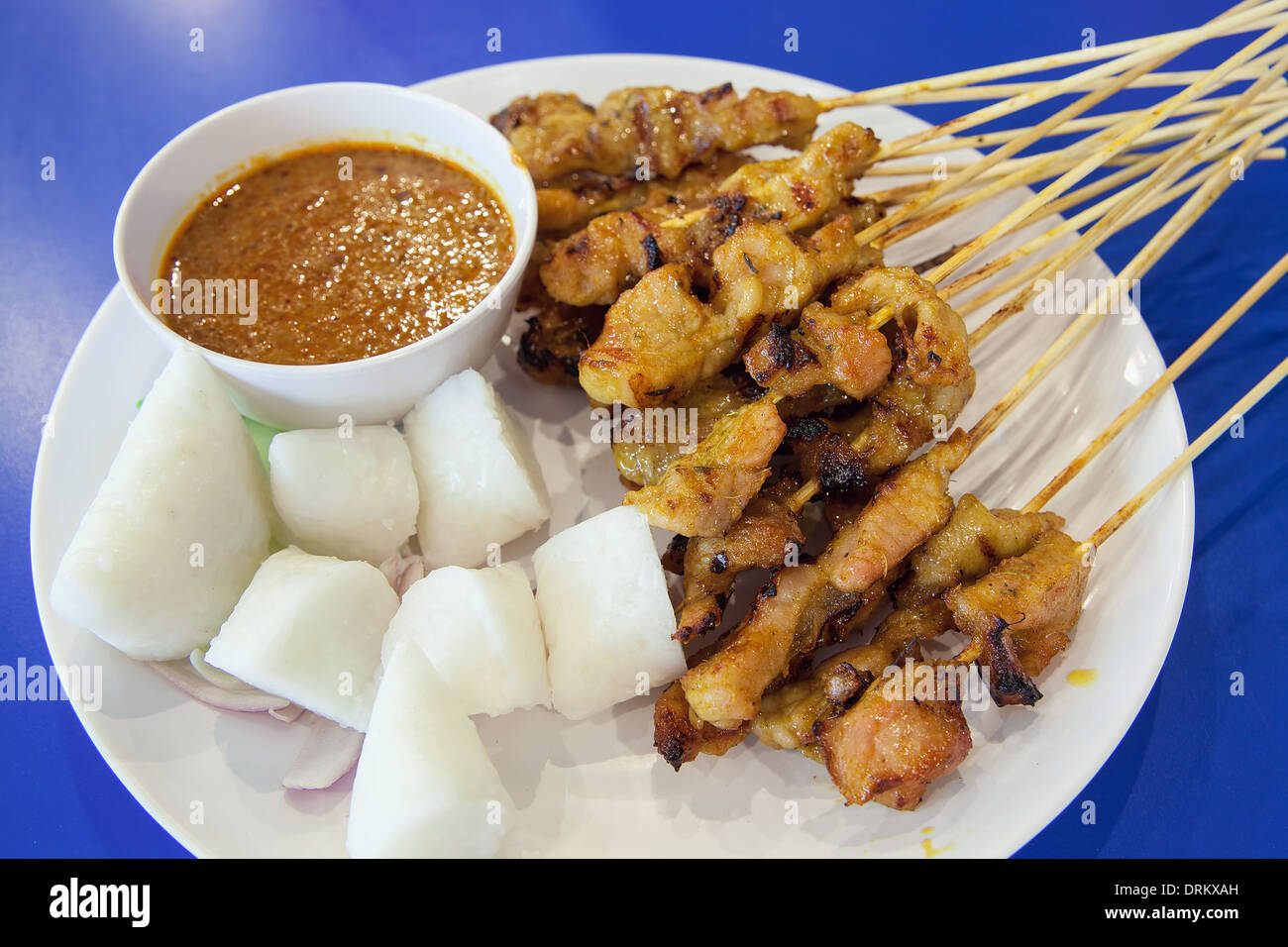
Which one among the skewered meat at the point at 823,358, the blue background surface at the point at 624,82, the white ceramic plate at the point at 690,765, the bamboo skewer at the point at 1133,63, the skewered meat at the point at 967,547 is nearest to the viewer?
the white ceramic plate at the point at 690,765

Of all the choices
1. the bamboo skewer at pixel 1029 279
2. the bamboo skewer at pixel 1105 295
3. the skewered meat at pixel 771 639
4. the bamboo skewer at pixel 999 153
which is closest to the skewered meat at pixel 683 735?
the skewered meat at pixel 771 639

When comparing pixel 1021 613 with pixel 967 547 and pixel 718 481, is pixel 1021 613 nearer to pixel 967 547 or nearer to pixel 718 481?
pixel 967 547

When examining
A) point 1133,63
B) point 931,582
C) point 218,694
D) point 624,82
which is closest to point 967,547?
point 931,582

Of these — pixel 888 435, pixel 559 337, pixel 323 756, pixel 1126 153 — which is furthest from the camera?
pixel 1126 153

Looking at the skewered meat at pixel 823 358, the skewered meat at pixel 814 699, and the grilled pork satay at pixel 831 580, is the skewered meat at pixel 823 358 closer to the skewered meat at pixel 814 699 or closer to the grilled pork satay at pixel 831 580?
the grilled pork satay at pixel 831 580

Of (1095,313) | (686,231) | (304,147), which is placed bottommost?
(1095,313)

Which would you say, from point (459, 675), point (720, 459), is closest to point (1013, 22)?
point (720, 459)
